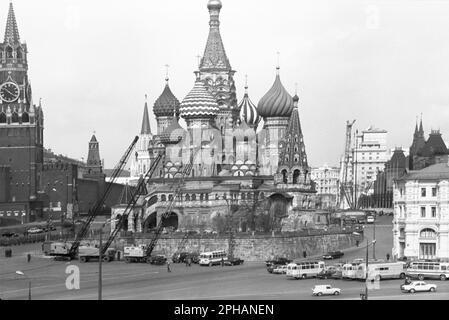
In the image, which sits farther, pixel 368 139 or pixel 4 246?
pixel 368 139

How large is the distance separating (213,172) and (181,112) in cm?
502

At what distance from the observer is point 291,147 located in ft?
193

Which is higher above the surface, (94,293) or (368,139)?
(368,139)

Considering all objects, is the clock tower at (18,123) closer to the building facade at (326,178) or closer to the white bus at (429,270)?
the white bus at (429,270)

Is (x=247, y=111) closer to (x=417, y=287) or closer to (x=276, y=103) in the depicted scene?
(x=276, y=103)

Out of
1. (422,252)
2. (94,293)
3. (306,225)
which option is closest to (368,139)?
(306,225)

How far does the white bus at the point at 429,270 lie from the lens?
3089cm

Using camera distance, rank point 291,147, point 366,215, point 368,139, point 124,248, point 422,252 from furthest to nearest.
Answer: point 368,139 < point 366,215 < point 291,147 < point 124,248 < point 422,252

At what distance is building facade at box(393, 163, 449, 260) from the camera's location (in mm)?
37594

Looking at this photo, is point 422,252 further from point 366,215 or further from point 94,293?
point 366,215

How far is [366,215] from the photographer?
212 feet

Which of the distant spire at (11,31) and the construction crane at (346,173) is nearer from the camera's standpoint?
the distant spire at (11,31)

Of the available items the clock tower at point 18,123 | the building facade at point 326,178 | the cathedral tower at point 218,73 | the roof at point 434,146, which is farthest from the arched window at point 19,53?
the building facade at point 326,178
